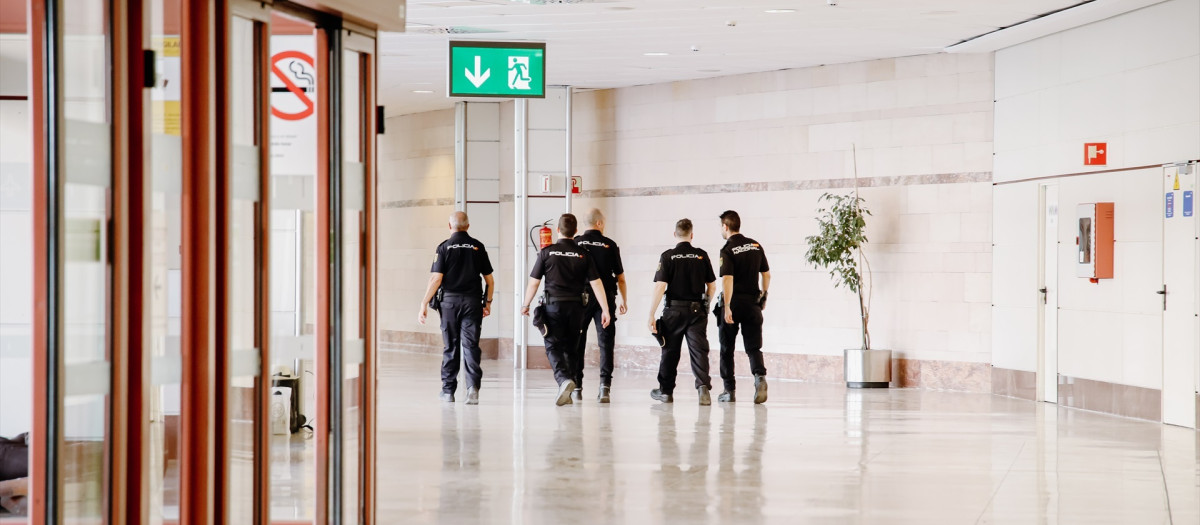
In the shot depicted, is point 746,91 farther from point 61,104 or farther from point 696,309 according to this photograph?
point 61,104

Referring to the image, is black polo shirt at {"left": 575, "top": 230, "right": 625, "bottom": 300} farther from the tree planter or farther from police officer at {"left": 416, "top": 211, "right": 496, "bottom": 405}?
the tree planter

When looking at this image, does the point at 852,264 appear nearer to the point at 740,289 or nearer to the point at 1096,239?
the point at 740,289

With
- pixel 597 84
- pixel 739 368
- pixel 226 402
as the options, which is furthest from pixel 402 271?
pixel 226 402

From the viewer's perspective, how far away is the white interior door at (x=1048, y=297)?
10602 millimetres

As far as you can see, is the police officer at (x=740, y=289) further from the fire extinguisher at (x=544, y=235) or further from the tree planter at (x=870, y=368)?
the fire extinguisher at (x=544, y=235)

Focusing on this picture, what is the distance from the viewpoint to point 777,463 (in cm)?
704

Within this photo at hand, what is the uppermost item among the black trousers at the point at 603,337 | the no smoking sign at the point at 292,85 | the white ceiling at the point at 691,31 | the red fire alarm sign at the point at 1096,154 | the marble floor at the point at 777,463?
the white ceiling at the point at 691,31

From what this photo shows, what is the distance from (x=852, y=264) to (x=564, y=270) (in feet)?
11.9

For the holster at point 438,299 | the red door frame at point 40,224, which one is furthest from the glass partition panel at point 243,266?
the holster at point 438,299

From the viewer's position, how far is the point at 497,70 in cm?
973

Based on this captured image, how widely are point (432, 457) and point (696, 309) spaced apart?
3.19 metres

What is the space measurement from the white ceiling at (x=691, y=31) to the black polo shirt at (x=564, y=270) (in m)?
1.88

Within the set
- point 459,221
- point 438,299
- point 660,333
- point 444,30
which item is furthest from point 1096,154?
point 444,30

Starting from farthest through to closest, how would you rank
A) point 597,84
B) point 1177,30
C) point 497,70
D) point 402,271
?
point 402,271, point 597,84, point 497,70, point 1177,30
